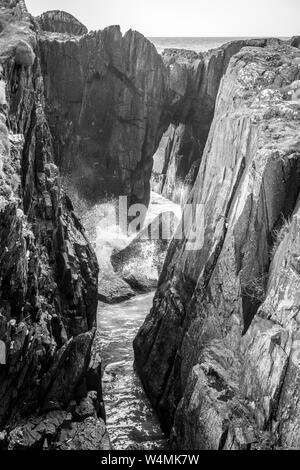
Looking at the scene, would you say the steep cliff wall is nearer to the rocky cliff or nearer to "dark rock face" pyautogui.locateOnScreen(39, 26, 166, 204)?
"dark rock face" pyautogui.locateOnScreen(39, 26, 166, 204)

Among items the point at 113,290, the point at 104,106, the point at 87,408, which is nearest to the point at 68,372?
the point at 87,408

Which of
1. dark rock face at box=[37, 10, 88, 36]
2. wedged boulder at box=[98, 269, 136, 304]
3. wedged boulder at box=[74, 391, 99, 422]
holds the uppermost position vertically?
dark rock face at box=[37, 10, 88, 36]

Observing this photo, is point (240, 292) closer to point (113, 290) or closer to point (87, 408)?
point (87, 408)

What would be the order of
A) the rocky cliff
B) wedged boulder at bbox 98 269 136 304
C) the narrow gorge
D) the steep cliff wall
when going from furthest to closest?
1. the steep cliff wall
2. wedged boulder at bbox 98 269 136 304
3. the rocky cliff
4. the narrow gorge

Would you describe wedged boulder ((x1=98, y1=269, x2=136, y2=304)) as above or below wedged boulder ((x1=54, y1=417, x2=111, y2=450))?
below

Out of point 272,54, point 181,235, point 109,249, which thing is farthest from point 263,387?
point 109,249

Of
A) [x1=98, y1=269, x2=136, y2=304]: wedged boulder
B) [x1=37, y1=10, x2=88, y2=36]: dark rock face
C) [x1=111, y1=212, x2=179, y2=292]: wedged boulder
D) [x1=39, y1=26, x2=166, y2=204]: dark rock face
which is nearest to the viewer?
[x1=98, y1=269, x2=136, y2=304]: wedged boulder

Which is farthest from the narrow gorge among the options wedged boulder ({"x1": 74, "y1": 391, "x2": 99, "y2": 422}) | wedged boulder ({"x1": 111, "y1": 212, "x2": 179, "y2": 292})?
wedged boulder ({"x1": 111, "y1": 212, "x2": 179, "y2": 292})

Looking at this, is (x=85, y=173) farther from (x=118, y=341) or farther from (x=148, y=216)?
(x=118, y=341)
